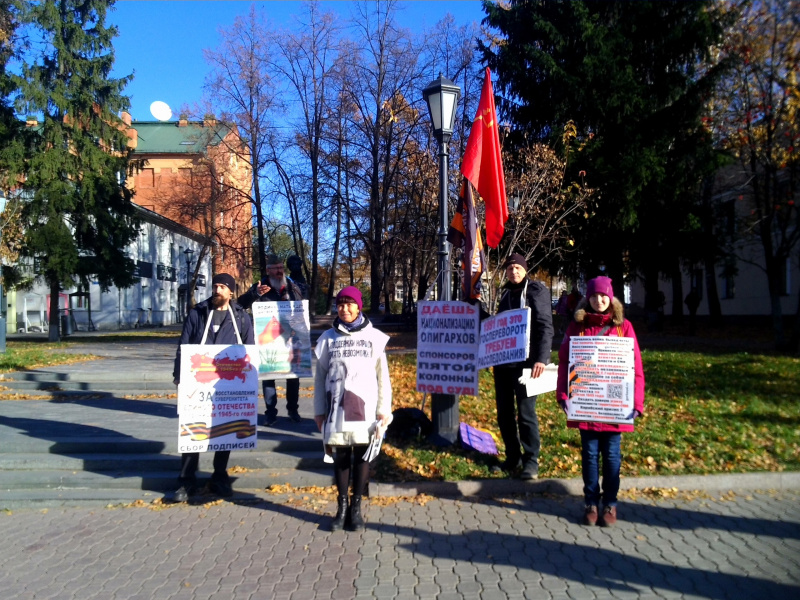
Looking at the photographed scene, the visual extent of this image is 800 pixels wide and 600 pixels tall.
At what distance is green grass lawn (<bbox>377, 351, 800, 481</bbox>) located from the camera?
6957 mm

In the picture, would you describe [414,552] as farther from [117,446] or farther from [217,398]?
[117,446]

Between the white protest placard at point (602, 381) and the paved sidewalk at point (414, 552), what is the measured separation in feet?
3.28

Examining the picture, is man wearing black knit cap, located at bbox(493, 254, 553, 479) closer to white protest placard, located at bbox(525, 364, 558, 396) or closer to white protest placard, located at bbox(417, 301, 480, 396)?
white protest placard, located at bbox(525, 364, 558, 396)

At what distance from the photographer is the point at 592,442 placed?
5449 millimetres

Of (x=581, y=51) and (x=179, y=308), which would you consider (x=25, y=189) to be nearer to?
(x=581, y=51)

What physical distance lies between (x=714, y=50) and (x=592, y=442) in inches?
798

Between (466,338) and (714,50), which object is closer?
(466,338)

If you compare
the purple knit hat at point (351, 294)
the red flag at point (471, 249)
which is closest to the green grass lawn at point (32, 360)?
the red flag at point (471, 249)

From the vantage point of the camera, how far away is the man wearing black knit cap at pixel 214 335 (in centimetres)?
634

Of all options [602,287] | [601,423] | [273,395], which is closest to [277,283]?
[273,395]

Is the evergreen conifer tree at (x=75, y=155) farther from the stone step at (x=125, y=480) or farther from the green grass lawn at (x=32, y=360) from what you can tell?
the stone step at (x=125, y=480)

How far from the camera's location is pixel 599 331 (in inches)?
216

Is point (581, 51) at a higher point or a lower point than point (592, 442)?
higher

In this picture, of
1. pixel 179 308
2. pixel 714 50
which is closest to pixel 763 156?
pixel 714 50
